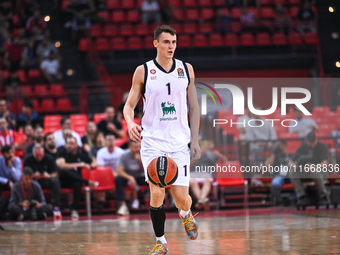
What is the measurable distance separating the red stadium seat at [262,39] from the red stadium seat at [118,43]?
4214mm

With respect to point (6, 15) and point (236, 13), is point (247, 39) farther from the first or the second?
point (6, 15)

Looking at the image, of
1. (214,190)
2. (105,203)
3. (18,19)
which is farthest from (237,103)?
(18,19)

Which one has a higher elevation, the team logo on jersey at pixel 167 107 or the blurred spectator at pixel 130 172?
the team logo on jersey at pixel 167 107

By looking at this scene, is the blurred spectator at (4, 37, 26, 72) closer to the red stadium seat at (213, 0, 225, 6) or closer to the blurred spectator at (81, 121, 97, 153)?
the blurred spectator at (81, 121, 97, 153)

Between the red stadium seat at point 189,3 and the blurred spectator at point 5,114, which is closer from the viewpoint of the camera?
the blurred spectator at point 5,114

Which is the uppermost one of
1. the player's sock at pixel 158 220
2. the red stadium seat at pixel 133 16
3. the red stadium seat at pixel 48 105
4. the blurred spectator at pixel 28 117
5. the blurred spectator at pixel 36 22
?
the red stadium seat at pixel 133 16

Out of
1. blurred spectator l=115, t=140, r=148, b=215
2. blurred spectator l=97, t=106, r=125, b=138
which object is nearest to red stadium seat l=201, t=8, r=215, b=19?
blurred spectator l=97, t=106, r=125, b=138

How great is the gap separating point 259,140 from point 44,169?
435 centimetres

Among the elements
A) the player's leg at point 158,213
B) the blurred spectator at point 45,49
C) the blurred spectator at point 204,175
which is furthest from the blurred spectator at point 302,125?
the blurred spectator at point 45,49

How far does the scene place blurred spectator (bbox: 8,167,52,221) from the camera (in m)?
12.2

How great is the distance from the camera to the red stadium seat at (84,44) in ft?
65.1

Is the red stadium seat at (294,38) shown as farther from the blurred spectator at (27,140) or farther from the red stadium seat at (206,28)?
the blurred spectator at (27,140)

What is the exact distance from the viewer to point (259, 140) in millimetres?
12602

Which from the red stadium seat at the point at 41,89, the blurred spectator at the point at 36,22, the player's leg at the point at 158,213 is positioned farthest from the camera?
the blurred spectator at the point at 36,22
